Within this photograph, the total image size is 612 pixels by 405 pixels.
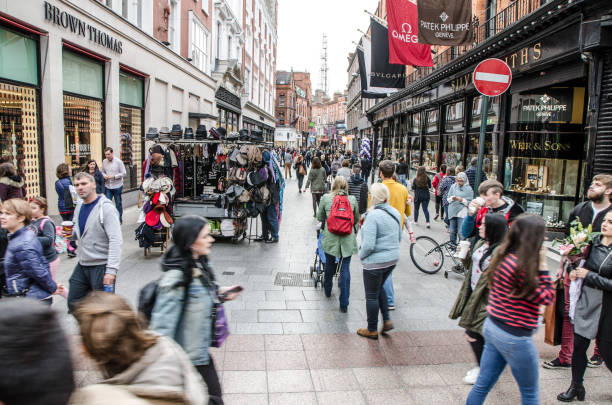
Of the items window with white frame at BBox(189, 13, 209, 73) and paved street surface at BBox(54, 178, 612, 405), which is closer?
paved street surface at BBox(54, 178, 612, 405)

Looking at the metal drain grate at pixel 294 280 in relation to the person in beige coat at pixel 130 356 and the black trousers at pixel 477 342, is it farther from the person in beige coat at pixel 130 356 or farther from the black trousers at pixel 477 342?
the person in beige coat at pixel 130 356

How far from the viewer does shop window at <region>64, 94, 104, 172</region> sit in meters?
11.6

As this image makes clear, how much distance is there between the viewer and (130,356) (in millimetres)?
1891

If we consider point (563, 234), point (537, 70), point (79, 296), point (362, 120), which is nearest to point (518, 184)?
point (563, 234)

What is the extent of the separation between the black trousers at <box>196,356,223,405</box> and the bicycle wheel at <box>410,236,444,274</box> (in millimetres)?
5707

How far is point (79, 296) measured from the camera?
15.1 ft

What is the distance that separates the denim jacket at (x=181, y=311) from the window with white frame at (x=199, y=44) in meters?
20.2

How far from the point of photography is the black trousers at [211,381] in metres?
2.95

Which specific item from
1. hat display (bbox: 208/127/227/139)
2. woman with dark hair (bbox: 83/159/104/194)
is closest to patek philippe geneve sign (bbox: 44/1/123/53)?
woman with dark hair (bbox: 83/159/104/194)

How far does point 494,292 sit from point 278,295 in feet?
12.9

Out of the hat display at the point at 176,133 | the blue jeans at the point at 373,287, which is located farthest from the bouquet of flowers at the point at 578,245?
the hat display at the point at 176,133

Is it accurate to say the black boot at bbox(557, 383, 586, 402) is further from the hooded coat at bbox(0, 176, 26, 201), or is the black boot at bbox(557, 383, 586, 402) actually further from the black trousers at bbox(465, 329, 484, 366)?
the hooded coat at bbox(0, 176, 26, 201)

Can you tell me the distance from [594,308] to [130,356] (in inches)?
147

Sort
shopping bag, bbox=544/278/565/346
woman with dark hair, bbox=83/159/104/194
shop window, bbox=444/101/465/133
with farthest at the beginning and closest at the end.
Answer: shop window, bbox=444/101/465/133 < woman with dark hair, bbox=83/159/104/194 < shopping bag, bbox=544/278/565/346
